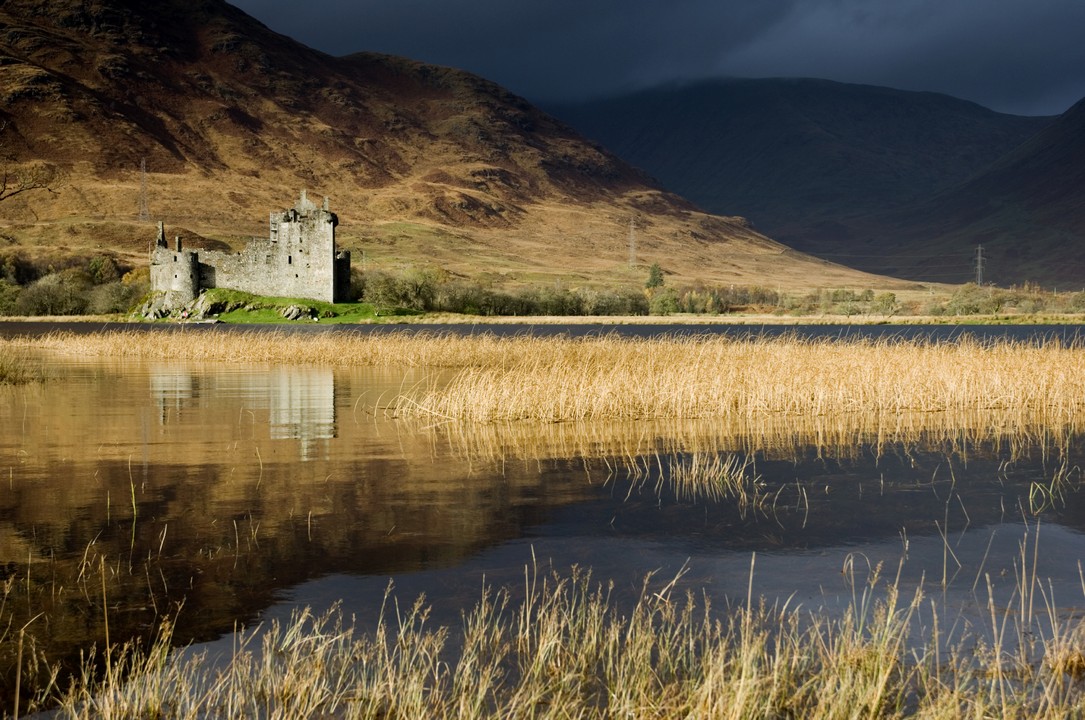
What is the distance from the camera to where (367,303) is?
108625 millimetres

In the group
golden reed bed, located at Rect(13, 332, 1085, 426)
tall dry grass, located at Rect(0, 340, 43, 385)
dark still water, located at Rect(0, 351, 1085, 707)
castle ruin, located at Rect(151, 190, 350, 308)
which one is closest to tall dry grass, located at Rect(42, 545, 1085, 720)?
dark still water, located at Rect(0, 351, 1085, 707)

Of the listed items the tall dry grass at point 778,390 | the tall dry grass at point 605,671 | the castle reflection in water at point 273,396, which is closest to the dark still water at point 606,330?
the castle reflection in water at point 273,396

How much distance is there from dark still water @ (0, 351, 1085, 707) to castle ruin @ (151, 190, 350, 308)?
278ft

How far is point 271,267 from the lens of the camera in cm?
10819

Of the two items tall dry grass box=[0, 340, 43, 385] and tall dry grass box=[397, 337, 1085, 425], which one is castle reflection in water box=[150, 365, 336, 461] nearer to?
tall dry grass box=[397, 337, 1085, 425]

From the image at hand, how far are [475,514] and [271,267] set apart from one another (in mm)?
99825

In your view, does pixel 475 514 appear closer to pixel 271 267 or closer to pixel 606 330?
pixel 606 330

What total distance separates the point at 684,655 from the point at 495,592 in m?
2.50

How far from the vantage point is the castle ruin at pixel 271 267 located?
106 meters

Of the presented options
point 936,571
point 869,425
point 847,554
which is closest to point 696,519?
point 847,554

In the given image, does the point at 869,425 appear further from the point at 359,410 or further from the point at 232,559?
the point at 232,559

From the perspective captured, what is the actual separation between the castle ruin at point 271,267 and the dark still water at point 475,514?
84.8m

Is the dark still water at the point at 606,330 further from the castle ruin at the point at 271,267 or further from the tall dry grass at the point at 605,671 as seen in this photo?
the tall dry grass at the point at 605,671

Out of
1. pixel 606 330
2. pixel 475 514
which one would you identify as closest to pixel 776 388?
pixel 475 514
